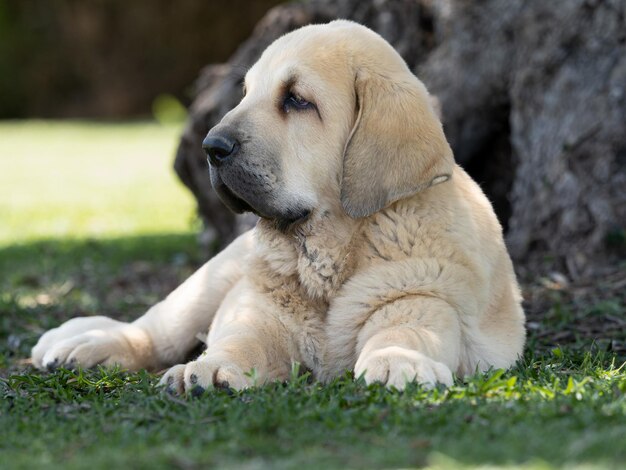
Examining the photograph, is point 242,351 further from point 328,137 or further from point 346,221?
point 328,137

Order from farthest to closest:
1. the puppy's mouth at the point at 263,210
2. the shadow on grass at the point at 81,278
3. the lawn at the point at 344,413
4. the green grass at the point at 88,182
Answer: the green grass at the point at 88,182
the shadow on grass at the point at 81,278
the puppy's mouth at the point at 263,210
the lawn at the point at 344,413

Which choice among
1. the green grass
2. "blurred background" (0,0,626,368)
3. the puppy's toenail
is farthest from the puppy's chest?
the green grass

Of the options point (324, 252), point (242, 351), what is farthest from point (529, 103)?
point (242, 351)

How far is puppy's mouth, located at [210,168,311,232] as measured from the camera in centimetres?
420

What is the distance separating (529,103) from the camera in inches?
275

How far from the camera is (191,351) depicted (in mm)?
5098

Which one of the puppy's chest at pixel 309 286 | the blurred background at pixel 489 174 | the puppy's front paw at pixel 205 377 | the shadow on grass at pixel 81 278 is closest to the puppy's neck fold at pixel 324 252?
the puppy's chest at pixel 309 286

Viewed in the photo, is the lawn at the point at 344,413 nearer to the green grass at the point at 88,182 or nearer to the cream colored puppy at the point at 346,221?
the cream colored puppy at the point at 346,221

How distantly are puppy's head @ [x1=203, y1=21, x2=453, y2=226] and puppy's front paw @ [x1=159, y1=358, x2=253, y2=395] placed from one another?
70 cm

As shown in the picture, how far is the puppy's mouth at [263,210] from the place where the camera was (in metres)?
4.20

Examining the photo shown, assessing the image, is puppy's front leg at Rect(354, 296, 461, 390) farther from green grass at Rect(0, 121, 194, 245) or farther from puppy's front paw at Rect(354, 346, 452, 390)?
green grass at Rect(0, 121, 194, 245)

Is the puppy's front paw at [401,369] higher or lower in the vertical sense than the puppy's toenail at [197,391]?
higher

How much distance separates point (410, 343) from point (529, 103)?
357cm

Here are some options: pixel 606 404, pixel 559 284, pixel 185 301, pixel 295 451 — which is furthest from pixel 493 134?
pixel 295 451
